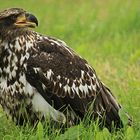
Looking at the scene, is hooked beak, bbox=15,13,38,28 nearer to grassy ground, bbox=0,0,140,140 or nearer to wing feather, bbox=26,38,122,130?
wing feather, bbox=26,38,122,130

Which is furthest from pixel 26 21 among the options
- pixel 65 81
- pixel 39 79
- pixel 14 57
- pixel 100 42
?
pixel 100 42

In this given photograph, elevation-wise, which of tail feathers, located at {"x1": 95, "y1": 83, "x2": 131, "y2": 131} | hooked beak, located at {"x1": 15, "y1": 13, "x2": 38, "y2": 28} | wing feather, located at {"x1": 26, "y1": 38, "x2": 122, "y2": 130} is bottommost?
tail feathers, located at {"x1": 95, "y1": 83, "x2": 131, "y2": 131}

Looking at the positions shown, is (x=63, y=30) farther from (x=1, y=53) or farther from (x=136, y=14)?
(x=1, y=53)

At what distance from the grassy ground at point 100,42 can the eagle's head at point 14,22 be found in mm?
951

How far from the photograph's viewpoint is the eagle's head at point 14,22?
7.43 m

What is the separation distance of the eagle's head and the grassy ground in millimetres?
951

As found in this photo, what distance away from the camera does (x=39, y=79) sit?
7.34m

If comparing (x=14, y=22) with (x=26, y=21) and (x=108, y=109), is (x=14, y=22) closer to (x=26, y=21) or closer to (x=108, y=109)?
(x=26, y=21)

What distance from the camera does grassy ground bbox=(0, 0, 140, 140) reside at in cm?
731

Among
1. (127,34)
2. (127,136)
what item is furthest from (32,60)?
(127,34)

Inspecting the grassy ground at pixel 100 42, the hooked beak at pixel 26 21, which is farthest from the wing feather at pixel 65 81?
the grassy ground at pixel 100 42

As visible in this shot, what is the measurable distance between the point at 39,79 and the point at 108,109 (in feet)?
2.80

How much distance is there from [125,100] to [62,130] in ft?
4.66

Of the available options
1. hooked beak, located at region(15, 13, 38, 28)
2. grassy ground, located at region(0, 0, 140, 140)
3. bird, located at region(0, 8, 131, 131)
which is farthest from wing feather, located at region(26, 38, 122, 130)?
grassy ground, located at region(0, 0, 140, 140)
